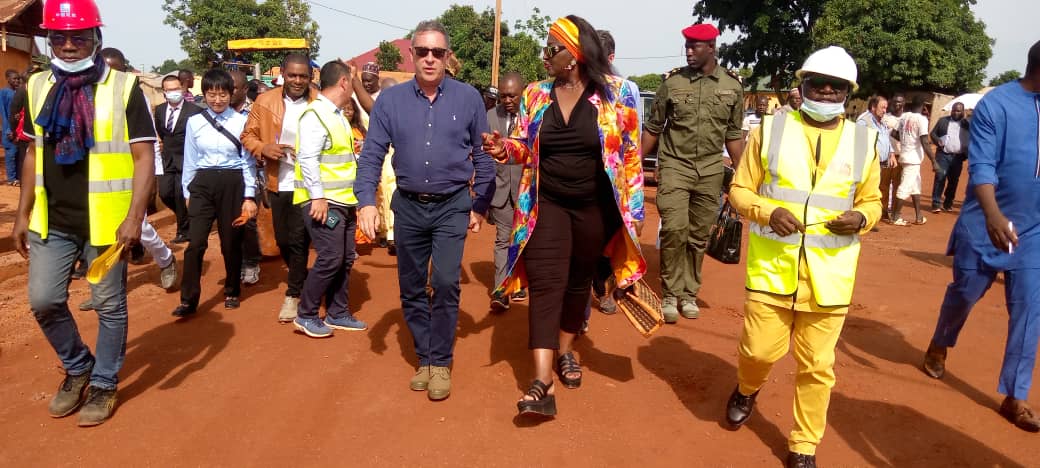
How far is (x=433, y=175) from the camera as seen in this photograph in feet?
13.8

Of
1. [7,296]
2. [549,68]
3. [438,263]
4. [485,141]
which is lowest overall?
[7,296]

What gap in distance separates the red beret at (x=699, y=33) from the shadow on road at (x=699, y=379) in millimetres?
2368

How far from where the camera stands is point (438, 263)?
170 inches

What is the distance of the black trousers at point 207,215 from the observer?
5.85 metres

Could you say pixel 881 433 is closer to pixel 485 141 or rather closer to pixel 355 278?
pixel 485 141

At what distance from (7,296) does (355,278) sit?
3.01m

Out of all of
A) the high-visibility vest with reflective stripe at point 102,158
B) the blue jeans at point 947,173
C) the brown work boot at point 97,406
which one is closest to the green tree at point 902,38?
the blue jeans at point 947,173

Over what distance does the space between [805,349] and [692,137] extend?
2691 millimetres

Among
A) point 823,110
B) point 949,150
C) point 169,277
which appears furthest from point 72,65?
point 949,150

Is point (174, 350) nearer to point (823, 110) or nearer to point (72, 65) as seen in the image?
point (72, 65)

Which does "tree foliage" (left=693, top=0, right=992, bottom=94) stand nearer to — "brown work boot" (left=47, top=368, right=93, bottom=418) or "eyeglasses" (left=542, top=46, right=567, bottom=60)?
"eyeglasses" (left=542, top=46, right=567, bottom=60)

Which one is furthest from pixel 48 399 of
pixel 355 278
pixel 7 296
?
pixel 355 278

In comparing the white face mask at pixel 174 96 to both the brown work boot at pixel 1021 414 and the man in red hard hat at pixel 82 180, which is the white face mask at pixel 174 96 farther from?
the brown work boot at pixel 1021 414

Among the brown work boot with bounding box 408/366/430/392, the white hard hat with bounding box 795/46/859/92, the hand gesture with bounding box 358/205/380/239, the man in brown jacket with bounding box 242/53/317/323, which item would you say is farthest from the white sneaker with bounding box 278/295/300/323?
the white hard hat with bounding box 795/46/859/92
